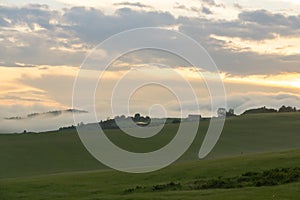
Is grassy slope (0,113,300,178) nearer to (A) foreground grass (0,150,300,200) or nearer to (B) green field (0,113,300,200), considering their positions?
(B) green field (0,113,300,200)

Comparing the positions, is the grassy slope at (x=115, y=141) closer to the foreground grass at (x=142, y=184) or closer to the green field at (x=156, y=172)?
the green field at (x=156, y=172)

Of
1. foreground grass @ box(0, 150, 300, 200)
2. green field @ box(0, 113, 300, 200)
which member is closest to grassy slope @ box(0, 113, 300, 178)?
green field @ box(0, 113, 300, 200)

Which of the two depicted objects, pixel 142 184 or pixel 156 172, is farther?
pixel 156 172

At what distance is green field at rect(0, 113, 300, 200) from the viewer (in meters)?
35.0

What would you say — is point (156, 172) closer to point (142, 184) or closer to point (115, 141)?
point (142, 184)

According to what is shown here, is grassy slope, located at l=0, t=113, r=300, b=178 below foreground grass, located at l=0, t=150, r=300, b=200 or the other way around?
the other way around

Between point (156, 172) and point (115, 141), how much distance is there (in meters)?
44.6

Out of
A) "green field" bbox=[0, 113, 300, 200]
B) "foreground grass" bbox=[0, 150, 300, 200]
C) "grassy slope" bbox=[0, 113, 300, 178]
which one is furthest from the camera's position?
"grassy slope" bbox=[0, 113, 300, 178]

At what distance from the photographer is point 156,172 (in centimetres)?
4797

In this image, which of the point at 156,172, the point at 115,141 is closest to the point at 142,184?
the point at 156,172

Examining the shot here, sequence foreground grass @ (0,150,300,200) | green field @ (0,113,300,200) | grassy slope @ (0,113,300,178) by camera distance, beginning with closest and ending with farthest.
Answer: foreground grass @ (0,150,300,200) < green field @ (0,113,300,200) < grassy slope @ (0,113,300,178)

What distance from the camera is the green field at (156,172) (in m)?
35.0

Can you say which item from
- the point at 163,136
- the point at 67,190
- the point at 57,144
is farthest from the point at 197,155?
the point at 67,190

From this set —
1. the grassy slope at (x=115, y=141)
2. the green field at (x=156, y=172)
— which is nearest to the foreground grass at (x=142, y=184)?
the green field at (x=156, y=172)
